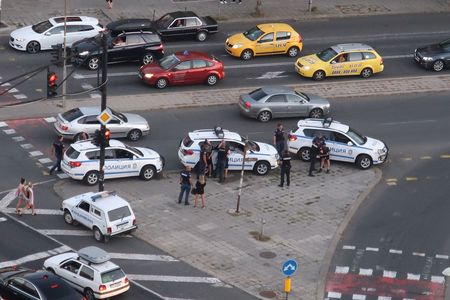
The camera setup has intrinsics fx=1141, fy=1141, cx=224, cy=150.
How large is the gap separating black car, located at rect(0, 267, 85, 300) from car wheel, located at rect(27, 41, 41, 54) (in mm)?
24665

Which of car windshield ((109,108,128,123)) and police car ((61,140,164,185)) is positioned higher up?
car windshield ((109,108,128,123))

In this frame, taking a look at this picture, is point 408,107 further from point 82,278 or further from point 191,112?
point 82,278

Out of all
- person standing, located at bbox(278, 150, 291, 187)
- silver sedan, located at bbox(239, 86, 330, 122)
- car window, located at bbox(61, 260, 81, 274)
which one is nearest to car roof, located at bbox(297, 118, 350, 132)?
person standing, located at bbox(278, 150, 291, 187)

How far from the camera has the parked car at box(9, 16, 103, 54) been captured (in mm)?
56500

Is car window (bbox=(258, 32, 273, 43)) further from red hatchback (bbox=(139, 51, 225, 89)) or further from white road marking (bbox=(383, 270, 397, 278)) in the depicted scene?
white road marking (bbox=(383, 270, 397, 278))

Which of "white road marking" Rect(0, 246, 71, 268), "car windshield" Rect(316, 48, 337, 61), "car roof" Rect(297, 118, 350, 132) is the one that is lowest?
"white road marking" Rect(0, 246, 71, 268)

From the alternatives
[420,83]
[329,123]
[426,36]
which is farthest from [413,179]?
[426,36]

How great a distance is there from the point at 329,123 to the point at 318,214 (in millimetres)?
5845

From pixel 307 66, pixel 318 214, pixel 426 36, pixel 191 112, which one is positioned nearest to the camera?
pixel 318 214

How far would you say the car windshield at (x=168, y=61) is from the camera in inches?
2106

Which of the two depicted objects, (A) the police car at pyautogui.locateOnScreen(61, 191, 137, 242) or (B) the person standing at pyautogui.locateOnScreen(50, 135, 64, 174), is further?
(B) the person standing at pyautogui.locateOnScreen(50, 135, 64, 174)

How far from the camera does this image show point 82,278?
34.5 m

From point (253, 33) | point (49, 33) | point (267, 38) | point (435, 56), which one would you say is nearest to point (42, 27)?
point (49, 33)

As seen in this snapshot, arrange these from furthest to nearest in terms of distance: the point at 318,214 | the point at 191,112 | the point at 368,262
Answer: the point at 191,112 < the point at 318,214 < the point at 368,262
